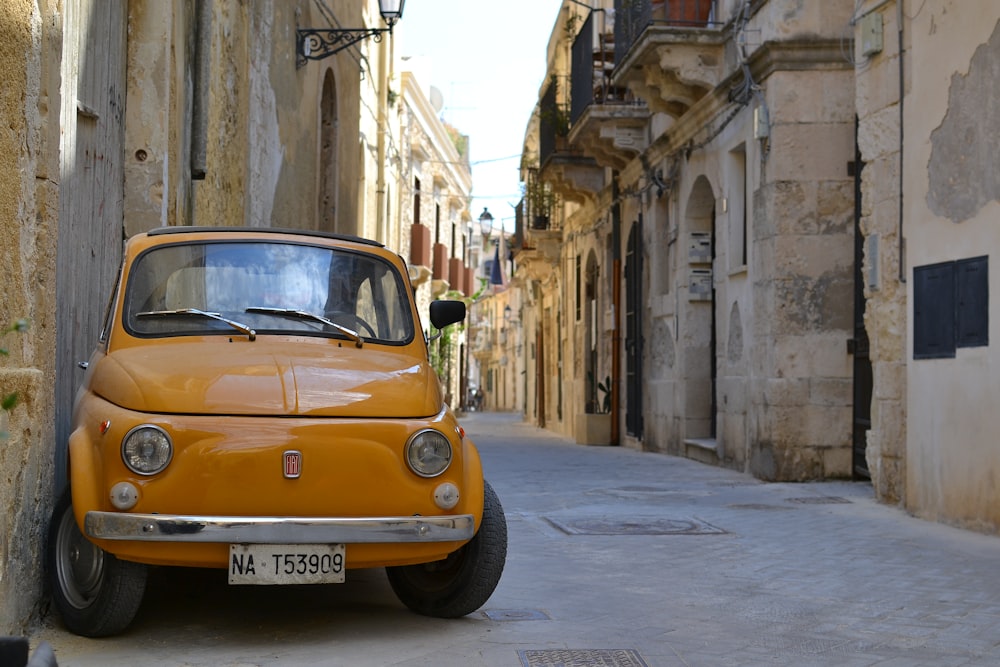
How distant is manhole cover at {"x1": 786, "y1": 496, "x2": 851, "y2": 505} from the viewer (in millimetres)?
10602

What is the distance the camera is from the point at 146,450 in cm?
459

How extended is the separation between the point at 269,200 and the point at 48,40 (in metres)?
8.31

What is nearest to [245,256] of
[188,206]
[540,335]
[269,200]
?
[188,206]

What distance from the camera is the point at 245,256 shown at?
19.2 feet

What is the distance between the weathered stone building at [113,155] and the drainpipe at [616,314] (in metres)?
4.99

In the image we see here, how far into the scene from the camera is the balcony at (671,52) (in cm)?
1495

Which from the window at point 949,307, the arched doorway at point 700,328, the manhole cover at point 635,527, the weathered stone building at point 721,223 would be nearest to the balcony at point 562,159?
the weathered stone building at point 721,223

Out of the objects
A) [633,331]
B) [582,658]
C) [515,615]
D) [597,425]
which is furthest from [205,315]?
[597,425]

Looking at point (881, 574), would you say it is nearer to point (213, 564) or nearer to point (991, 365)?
point (991, 365)

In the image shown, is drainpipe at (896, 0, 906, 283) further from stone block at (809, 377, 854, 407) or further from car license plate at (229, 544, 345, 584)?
car license plate at (229, 544, 345, 584)

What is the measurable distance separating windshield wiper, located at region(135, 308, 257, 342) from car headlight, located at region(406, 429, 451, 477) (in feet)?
3.25

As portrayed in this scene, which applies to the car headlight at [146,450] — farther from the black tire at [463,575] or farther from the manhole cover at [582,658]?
the manhole cover at [582,658]

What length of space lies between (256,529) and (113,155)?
432 centimetres

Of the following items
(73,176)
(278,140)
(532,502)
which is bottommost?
(532,502)
